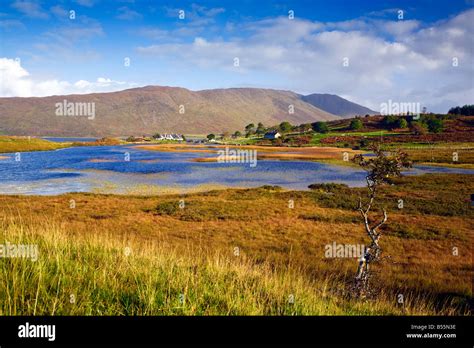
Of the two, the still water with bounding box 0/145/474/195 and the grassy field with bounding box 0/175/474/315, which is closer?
the grassy field with bounding box 0/175/474/315

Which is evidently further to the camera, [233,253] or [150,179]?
[150,179]

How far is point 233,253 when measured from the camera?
1722 cm

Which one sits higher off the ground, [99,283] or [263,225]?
[99,283]

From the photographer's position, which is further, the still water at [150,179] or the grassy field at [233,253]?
the still water at [150,179]

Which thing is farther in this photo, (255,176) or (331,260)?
(255,176)

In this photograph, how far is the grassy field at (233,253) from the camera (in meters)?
4.61

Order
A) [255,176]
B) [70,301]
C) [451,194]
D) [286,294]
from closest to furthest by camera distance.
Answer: [70,301] < [286,294] < [451,194] < [255,176]

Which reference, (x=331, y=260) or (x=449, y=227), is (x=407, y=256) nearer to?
(x=331, y=260)

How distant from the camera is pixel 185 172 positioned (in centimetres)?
6125

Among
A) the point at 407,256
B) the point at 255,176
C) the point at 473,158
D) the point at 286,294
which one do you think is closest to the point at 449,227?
the point at 407,256

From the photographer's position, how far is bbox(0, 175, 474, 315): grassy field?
4.61 metres

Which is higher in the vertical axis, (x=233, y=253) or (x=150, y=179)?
(x=150, y=179)
